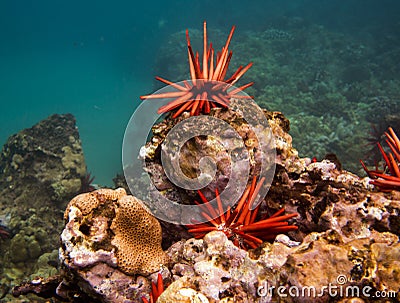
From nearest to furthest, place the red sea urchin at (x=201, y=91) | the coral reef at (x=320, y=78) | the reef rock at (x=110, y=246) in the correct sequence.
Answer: the reef rock at (x=110, y=246), the red sea urchin at (x=201, y=91), the coral reef at (x=320, y=78)

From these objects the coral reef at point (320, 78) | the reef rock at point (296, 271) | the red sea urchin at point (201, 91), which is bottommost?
the reef rock at point (296, 271)

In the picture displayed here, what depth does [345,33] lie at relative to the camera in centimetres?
3089

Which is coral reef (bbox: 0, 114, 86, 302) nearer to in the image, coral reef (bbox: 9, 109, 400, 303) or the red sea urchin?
coral reef (bbox: 9, 109, 400, 303)

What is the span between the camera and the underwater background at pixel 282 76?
15.3m

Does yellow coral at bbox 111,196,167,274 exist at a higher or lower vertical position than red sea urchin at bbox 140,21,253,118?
lower

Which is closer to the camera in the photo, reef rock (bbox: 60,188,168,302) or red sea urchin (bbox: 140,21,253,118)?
reef rock (bbox: 60,188,168,302)

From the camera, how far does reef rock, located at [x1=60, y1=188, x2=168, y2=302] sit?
2.37m

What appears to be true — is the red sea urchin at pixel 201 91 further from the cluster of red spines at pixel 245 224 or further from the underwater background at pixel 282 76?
the underwater background at pixel 282 76

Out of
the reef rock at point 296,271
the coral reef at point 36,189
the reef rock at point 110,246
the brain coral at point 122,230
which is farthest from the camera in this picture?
the coral reef at point 36,189

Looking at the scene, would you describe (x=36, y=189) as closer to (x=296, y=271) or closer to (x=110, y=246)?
(x=110, y=246)

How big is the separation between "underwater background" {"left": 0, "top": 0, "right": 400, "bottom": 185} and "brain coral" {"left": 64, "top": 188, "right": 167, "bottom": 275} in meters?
9.15

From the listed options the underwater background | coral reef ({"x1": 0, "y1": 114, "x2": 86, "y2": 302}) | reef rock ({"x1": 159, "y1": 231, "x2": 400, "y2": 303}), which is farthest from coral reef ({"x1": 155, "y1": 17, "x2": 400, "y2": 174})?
coral reef ({"x1": 0, "y1": 114, "x2": 86, "y2": 302})

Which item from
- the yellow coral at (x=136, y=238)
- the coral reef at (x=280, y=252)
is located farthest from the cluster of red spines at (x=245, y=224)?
the yellow coral at (x=136, y=238)

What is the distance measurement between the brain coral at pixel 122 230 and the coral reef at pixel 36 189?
512 cm
